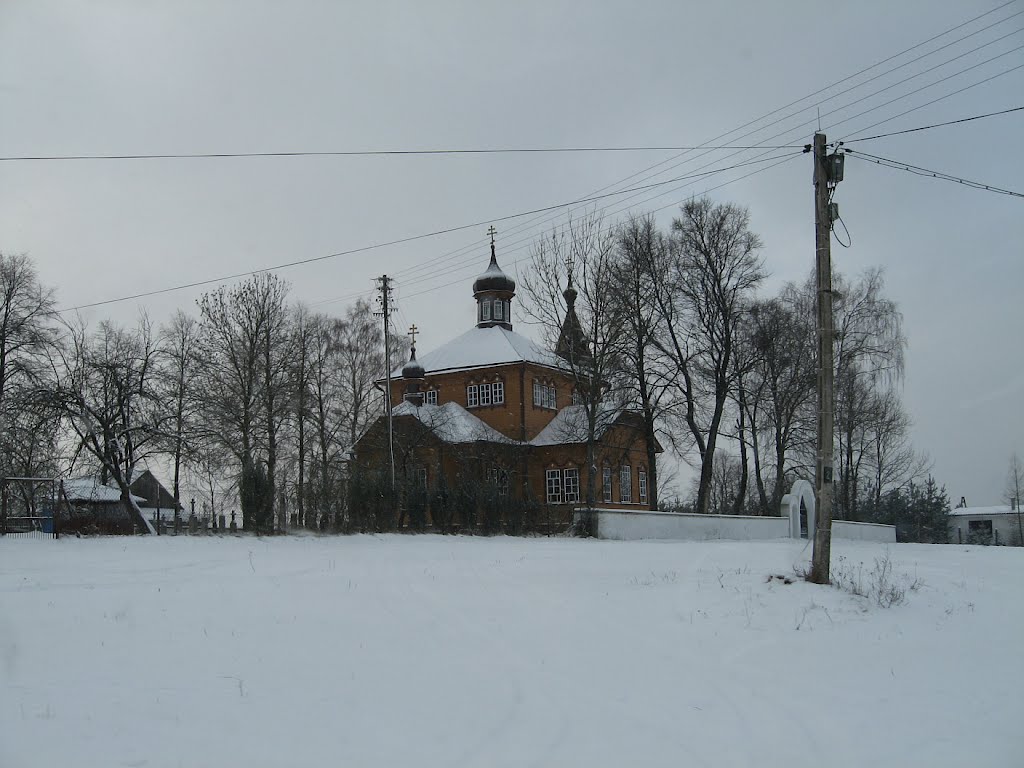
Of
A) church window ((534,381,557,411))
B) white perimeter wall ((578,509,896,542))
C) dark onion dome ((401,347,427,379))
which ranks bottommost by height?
white perimeter wall ((578,509,896,542))

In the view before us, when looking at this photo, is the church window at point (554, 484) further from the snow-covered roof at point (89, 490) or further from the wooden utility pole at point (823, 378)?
the wooden utility pole at point (823, 378)

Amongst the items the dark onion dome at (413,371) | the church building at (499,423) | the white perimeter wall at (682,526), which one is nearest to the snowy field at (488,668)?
the white perimeter wall at (682,526)

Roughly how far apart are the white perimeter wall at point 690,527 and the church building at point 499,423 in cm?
728

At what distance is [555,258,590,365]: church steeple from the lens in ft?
110

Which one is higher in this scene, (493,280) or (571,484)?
(493,280)

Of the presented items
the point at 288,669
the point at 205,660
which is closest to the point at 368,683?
the point at 288,669

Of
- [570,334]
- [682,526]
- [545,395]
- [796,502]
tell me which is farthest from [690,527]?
[545,395]

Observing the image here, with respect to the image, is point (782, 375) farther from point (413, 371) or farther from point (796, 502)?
point (413, 371)

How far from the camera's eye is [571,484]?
42.9 metres

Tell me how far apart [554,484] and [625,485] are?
424 cm

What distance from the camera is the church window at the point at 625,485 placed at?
147ft

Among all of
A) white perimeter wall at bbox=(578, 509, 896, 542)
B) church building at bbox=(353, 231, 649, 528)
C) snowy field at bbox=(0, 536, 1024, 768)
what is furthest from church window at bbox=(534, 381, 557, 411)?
snowy field at bbox=(0, 536, 1024, 768)

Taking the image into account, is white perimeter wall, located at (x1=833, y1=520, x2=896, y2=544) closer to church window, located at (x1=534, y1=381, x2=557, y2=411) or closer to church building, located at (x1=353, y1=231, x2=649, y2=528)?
church building, located at (x1=353, y1=231, x2=649, y2=528)

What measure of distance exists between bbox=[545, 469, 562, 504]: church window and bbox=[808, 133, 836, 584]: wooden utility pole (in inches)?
1175
